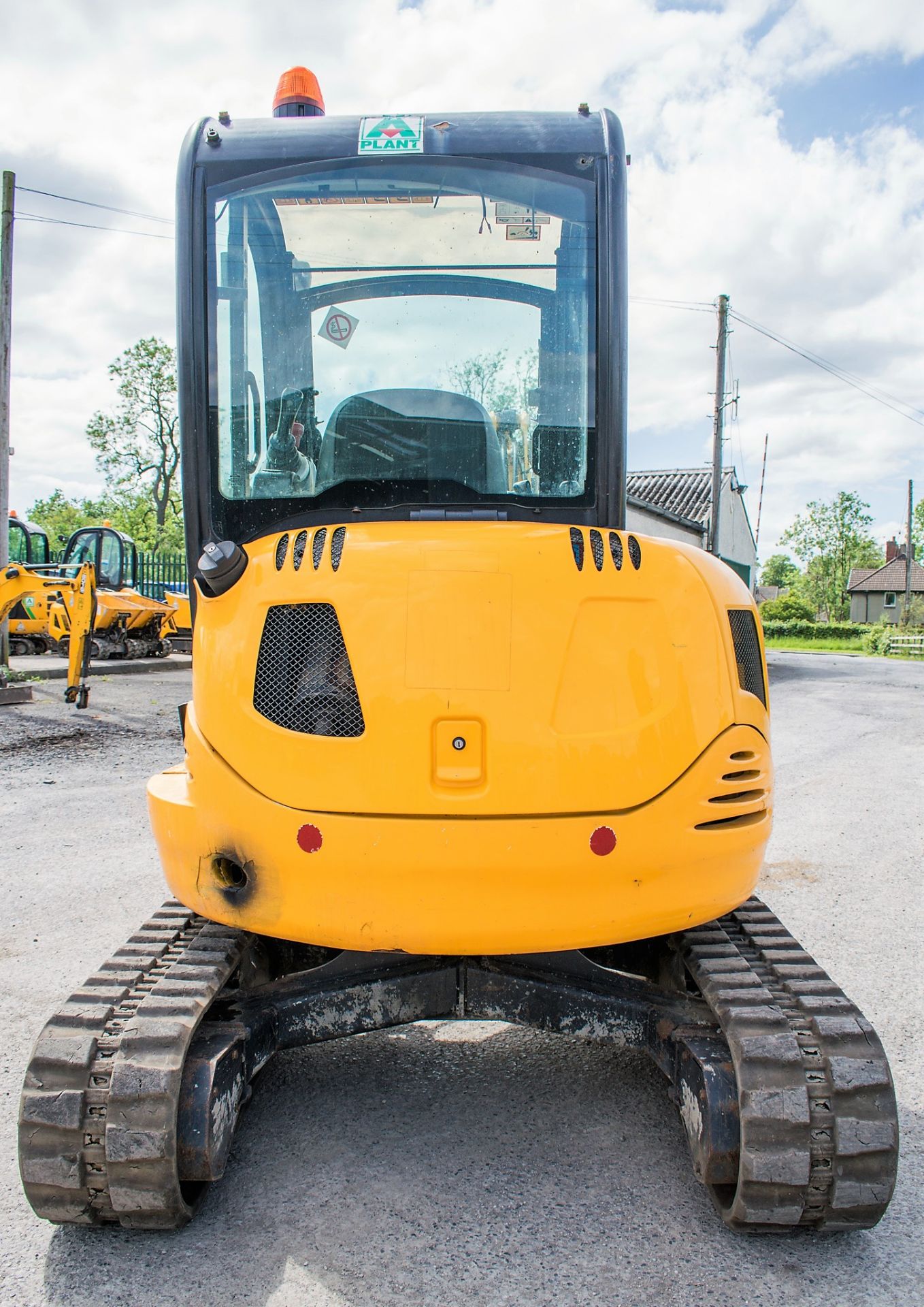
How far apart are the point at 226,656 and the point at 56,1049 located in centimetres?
101

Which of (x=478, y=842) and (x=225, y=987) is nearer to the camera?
(x=478, y=842)

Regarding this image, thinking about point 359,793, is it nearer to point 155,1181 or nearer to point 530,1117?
point 155,1181

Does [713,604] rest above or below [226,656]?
above

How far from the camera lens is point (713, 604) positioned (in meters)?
2.66

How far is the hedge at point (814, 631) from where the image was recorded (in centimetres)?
5194

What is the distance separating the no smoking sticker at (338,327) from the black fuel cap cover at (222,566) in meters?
0.82

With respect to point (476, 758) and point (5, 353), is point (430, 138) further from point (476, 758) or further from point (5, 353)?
point (5, 353)

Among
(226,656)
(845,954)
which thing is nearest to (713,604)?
(226,656)

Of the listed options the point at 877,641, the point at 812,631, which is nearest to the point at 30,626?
the point at 877,641

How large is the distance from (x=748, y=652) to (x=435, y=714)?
3.39 feet

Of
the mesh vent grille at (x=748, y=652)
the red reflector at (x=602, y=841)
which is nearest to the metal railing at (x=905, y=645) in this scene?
the mesh vent grille at (x=748, y=652)

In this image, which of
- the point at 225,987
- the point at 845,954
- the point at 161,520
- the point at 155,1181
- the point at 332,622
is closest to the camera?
the point at 155,1181

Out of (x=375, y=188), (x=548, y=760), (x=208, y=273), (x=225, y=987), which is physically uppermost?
(x=375, y=188)

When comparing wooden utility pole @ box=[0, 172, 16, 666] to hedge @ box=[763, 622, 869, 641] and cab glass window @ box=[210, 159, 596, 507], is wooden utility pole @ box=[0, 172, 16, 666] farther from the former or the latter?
hedge @ box=[763, 622, 869, 641]
